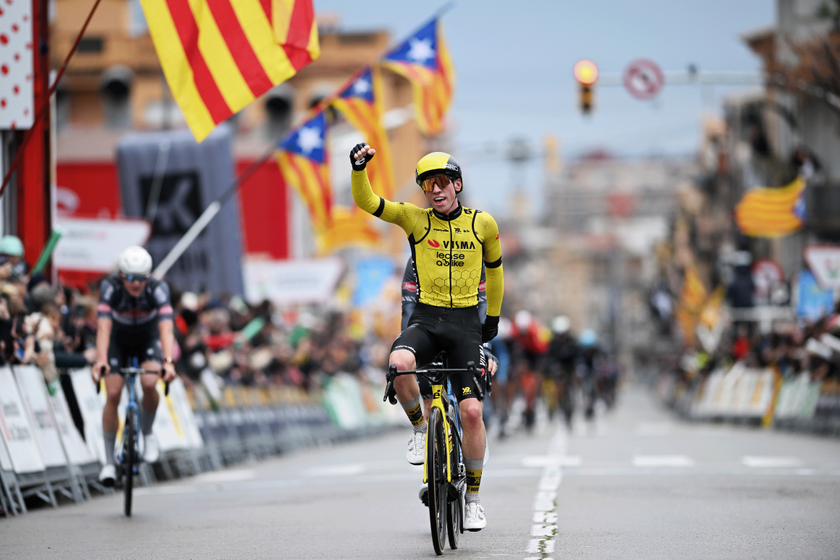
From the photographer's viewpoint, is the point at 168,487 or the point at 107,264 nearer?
the point at 168,487

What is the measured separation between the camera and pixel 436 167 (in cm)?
808

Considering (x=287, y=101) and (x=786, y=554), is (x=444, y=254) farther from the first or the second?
(x=287, y=101)

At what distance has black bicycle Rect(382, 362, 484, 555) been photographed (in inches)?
300

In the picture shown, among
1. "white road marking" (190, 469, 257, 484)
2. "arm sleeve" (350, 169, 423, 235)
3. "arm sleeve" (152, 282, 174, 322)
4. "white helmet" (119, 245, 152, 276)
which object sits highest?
"arm sleeve" (350, 169, 423, 235)

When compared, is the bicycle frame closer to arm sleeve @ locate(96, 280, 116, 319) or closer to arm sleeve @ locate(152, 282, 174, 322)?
arm sleeve @ locate(152, 282, 174, 322)

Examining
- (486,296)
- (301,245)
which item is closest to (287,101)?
(301,245)

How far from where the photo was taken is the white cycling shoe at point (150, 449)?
36.7 feet

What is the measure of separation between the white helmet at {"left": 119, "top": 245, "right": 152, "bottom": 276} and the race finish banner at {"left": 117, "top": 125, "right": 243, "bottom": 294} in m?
16.0

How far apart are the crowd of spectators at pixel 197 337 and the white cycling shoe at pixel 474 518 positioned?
517cm

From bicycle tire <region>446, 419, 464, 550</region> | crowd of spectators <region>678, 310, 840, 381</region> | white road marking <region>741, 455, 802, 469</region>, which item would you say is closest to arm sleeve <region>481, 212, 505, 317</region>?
bicycle tire <region>446, 419, 464, 550</region>

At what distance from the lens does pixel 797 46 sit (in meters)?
28.9

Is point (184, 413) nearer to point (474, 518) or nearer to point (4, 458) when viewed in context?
point (4, 458)

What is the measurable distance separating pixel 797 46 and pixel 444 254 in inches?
884

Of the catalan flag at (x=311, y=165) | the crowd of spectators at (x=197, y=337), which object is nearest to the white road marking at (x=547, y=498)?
the crowd of spectators at (x=197, y=337)
